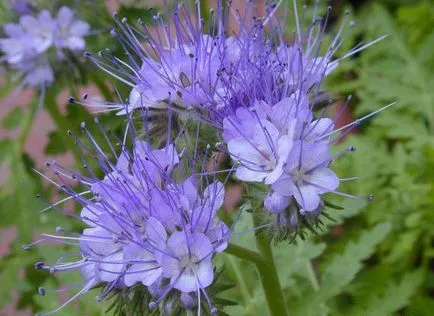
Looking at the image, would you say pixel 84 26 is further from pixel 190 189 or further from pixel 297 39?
pixel 190 189

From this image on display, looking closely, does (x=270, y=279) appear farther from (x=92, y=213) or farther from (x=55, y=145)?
(x=55, y=145)

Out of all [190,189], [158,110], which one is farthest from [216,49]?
[190,189]

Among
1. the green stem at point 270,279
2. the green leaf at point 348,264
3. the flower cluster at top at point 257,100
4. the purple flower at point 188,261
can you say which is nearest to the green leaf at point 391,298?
the green leaf at point 348,264

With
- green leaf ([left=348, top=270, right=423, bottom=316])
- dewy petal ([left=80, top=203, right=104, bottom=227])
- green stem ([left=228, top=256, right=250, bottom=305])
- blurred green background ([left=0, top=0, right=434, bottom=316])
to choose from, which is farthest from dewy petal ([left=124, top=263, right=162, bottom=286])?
green leaf ([left=348, top=270, right=423, bottom=316])

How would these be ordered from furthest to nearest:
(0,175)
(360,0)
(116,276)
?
(360,0)
(0,175)
(116,276)

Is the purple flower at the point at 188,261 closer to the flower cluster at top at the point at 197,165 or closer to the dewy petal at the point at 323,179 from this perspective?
the flower cluster at top at the point at 197,165

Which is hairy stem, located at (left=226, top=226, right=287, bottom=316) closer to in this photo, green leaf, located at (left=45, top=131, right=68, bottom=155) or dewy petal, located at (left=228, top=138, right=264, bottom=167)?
dewy petal, located at (left=228, top=138, right=264, bottom=167)
